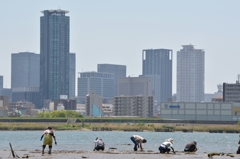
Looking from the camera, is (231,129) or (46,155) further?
(231,129)

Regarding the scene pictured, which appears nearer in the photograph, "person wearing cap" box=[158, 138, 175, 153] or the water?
"person wearing cap" box=[158, 138, 175, 153]

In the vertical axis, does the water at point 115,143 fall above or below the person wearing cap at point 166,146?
below

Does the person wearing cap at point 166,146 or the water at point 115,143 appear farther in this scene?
the water at point 115,143

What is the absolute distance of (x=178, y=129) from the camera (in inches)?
6747

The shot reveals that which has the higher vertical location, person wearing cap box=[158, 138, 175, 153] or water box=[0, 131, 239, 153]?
person wearing cap box=[158, 138, 175, 153]

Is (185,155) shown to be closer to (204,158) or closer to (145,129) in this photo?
(204,158)

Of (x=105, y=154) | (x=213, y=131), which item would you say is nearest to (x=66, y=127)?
(x=213, y=131)

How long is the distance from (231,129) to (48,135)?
114834 mm

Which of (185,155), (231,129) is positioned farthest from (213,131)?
(185,155)

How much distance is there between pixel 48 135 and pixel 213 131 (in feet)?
374

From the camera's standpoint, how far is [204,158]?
53.4 m

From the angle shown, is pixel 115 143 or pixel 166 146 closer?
pixel 166 146

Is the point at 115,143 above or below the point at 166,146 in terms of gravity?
below

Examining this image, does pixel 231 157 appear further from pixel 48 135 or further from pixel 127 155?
pixel 48 135
